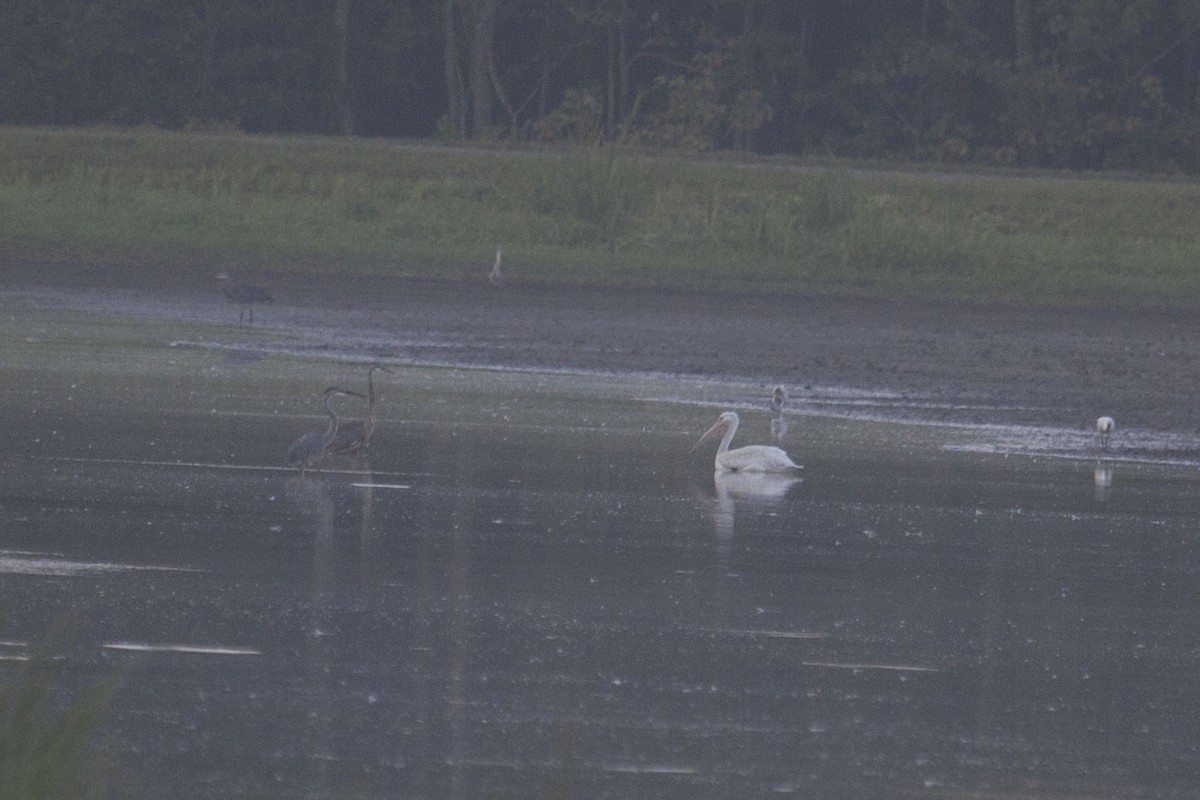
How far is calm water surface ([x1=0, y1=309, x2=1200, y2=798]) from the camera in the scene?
6422 mm

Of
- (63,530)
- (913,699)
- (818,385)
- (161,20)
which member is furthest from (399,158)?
(913,699)

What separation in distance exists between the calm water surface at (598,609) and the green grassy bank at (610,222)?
1127cm

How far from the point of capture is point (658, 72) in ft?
155

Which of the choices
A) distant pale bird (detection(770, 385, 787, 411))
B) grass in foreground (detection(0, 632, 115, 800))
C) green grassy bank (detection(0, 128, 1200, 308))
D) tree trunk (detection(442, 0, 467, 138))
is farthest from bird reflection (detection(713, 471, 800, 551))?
tree trunk (detection(442, 0, 467, 138))

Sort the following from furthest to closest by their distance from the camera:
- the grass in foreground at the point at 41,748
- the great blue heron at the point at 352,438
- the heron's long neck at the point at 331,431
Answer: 1. the great blue heron at the point at 352,438
2. the heron's long neck at the point at 331,431
3. the grass in foreground at the point at 41,748

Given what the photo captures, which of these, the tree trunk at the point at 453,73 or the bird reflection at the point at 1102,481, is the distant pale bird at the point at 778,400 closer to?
the bird reflection at the point at 1102,481

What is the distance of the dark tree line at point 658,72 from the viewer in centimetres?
4256

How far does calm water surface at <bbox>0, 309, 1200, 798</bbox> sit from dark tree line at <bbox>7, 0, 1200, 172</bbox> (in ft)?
95.8

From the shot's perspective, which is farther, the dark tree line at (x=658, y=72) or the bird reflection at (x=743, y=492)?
the dark tree line at (x=658, y=72)

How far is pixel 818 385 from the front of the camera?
1694cm

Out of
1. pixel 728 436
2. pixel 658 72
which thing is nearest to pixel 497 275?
pixel 728 436

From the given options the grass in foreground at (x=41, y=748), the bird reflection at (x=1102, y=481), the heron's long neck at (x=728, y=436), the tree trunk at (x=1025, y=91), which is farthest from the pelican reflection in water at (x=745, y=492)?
the tree trunk at (x=1025, y=91)

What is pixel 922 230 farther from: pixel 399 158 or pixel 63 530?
pixel 63 530

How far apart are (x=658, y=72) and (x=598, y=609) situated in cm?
3985
